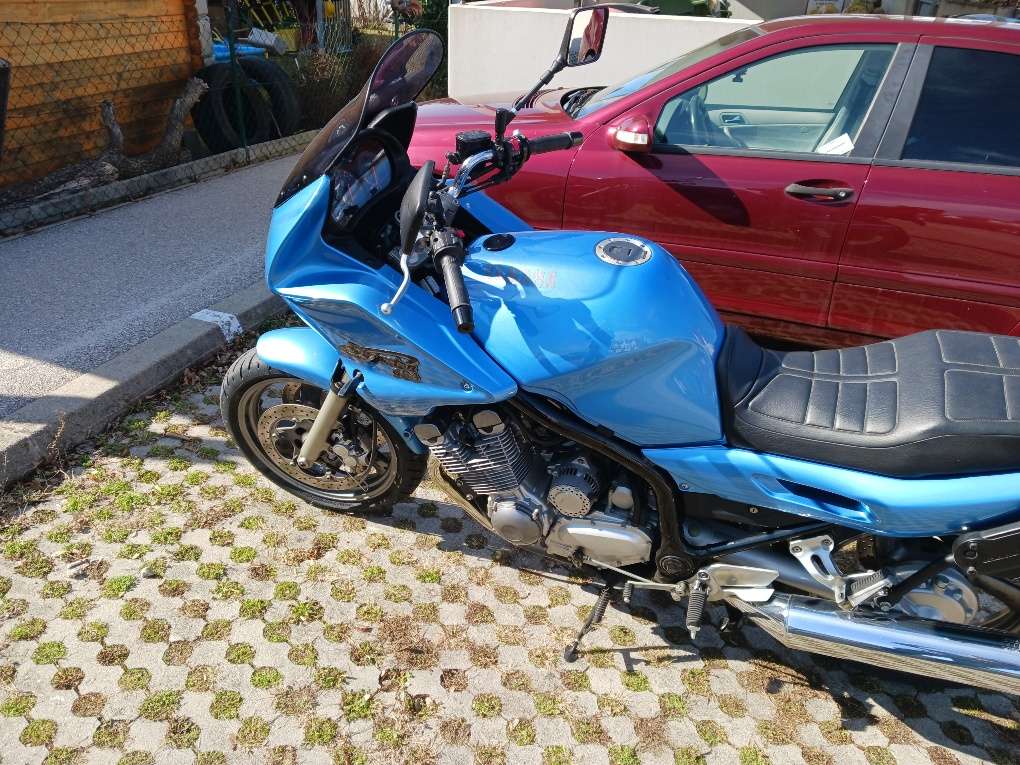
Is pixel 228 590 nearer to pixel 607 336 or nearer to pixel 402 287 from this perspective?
pixel 402 287

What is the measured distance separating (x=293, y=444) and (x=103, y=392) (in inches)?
45.3

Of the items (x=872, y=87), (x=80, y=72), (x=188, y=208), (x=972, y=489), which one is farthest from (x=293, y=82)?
(x=972, y=489)

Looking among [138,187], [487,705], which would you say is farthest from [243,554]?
[138,187]

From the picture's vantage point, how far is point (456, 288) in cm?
178

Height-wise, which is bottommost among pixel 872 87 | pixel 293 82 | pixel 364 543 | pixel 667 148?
pixel 364 543

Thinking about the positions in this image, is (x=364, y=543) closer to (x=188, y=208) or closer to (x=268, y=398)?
(x=268, y=398)

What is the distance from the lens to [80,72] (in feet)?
21.1

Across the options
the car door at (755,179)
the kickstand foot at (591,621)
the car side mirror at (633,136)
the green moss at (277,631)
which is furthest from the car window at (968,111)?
the green moss at (277,631)

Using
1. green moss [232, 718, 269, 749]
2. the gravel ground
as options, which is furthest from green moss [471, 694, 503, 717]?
green moss [232, 718, 269, 749]

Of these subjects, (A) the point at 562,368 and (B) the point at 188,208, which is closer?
(A) the point at 562,368

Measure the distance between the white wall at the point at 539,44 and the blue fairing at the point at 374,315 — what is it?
520cm

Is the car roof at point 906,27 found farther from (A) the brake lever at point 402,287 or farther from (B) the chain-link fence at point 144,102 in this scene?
(B) the chain-link fence at point 144,102

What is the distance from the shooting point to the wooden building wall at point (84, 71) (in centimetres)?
593

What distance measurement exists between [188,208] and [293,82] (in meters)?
2.73
